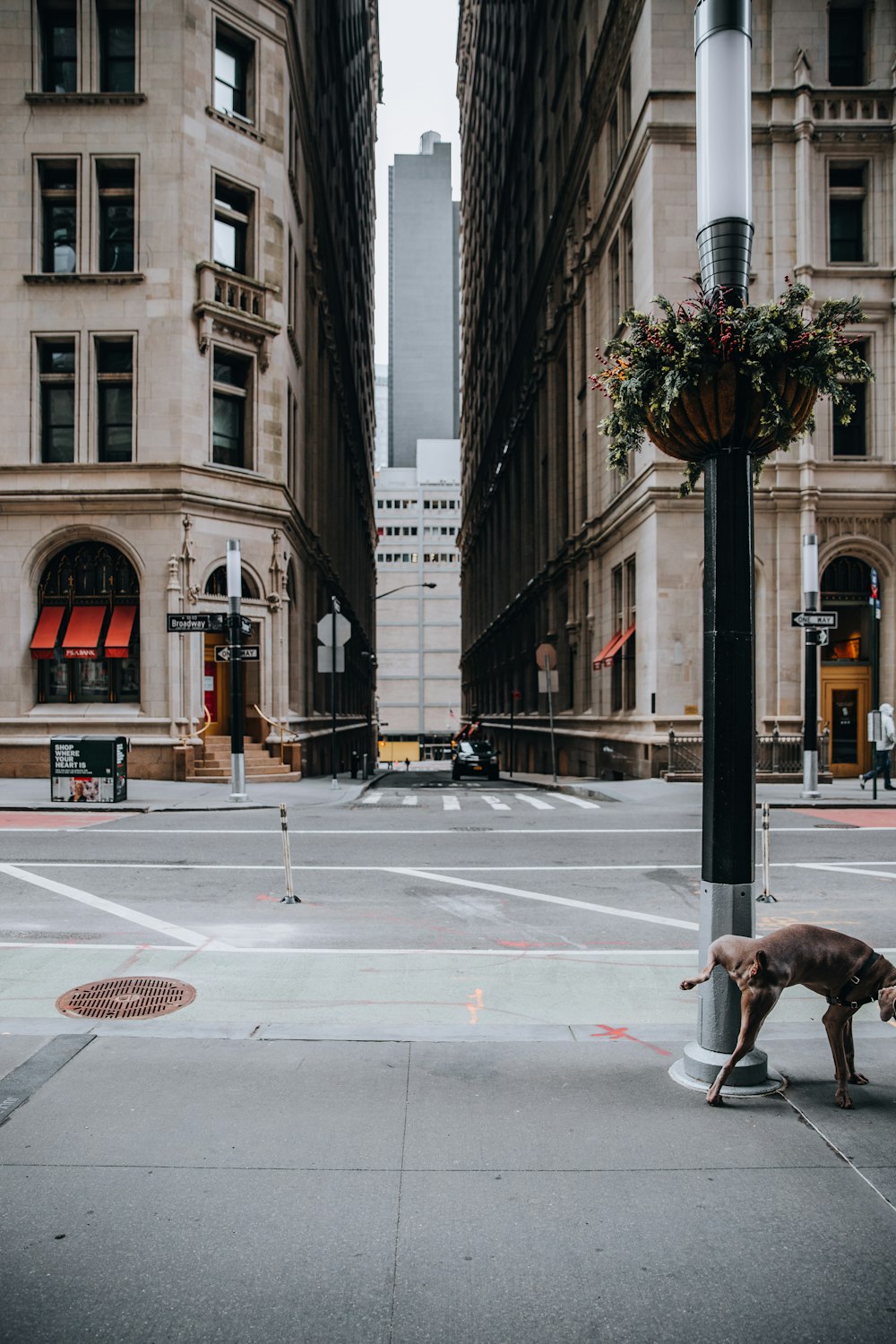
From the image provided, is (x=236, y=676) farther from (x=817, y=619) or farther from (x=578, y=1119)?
(x=578, y=1119)

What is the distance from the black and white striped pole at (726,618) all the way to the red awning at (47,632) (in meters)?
24.8

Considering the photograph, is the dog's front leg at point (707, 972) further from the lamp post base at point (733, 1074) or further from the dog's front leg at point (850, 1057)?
the dog's front leg at point (850, 1057)

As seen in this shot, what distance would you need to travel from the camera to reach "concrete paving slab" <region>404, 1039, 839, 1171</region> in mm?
4562

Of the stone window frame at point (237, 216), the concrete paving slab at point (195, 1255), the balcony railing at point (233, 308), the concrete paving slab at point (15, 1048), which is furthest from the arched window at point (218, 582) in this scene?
the concrete paving slab at point (195, 1255)

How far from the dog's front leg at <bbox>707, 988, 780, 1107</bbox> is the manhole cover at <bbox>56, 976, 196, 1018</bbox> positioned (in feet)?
12.5

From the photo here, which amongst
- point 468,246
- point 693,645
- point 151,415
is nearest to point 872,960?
point 693,645

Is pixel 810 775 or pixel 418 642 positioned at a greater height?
pixel 418 642

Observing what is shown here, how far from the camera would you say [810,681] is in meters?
23.4

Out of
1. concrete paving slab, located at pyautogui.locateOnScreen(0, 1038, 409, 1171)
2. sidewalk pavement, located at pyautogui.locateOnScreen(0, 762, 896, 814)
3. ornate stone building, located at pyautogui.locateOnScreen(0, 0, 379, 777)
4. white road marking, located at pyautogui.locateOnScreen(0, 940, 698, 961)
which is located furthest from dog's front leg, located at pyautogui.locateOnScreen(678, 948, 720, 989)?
ornate stone building, located at pyautogui.locateOnScreen(0, 0, 379, 777)

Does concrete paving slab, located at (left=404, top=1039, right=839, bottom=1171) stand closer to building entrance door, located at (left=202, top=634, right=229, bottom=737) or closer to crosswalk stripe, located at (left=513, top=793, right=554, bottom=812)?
crosswalk stripe, located at (left=513, top=793, right=554, bottom=812)

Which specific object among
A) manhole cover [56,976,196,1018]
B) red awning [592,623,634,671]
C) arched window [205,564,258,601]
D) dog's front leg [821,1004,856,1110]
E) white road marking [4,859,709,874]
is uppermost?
arched window [205,564,258,601]

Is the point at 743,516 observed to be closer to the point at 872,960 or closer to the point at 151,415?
the point at 872,960

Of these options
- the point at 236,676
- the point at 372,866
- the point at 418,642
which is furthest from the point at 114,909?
the point at 418,642

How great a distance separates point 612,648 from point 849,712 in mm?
7484
